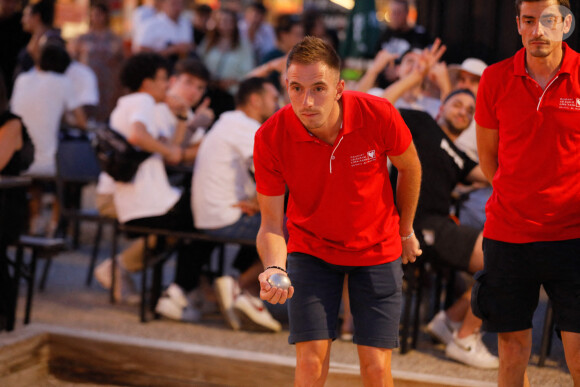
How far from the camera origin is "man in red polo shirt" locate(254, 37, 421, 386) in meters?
3.15

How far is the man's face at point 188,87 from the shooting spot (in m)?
6.03

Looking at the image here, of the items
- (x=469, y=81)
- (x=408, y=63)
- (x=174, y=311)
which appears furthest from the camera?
(x=408, y=63)

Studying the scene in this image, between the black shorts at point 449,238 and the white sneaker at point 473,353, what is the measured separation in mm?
402

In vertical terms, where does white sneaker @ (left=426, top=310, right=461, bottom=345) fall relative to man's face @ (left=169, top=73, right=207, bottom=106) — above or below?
below

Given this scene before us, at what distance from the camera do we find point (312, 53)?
297 centimetres

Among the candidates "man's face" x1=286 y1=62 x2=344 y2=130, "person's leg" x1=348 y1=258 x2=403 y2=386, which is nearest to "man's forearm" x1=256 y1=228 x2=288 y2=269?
"person's leg" x1=348 y1=258 x2=403 y2=386

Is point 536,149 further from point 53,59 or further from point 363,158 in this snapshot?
point 53,59

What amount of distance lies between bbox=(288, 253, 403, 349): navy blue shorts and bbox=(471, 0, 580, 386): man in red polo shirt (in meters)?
0.47

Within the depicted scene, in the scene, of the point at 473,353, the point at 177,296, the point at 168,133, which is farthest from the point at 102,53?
the point at 473,353

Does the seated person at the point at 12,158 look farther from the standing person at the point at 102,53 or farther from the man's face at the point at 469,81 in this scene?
the standing person at the point at 102,53

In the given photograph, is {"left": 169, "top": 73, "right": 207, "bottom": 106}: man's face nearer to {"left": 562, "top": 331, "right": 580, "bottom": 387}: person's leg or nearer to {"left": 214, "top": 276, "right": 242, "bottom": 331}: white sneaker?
{"left": 214, "top": 276, "right": 242, "bottom": 331}: white sneaker

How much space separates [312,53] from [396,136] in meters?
0.49

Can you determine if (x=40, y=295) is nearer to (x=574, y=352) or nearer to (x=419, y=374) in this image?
(x=419, y=374)

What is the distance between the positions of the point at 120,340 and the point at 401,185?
7.31 ft
